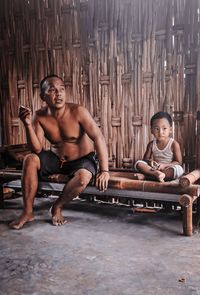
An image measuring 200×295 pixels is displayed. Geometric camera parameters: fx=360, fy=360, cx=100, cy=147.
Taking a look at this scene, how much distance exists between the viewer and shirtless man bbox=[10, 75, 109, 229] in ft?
11.5

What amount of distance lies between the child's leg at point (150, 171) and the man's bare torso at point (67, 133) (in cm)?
59

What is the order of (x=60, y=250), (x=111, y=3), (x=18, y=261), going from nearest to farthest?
(x=18, y=261) < (x=60, y=250) < (x=111, y=3)

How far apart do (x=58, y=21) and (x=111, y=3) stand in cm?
72

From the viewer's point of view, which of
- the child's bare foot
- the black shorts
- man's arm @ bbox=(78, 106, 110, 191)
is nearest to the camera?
the child's bare foot

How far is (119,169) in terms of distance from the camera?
162 inches

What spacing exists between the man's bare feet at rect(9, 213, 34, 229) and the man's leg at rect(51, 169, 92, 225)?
0.25 m

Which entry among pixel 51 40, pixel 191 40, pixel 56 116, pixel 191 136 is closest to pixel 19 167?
pixel 56 116

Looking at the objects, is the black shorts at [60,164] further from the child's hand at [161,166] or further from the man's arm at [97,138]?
the child's hand at [161,166]

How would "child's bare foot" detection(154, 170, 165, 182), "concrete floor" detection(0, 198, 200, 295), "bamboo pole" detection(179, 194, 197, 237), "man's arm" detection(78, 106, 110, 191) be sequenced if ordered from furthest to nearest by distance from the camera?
"man's arm" detection(78, 106, 110, 191), "child's bare foot" detection(154, 170, 165, 182), "bamboo pole" detection(179, 194, 197, 237), "concrete floor" detection(0, 198, 200, 295)

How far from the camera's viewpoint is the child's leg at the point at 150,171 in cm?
331

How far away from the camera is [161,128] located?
3658mm

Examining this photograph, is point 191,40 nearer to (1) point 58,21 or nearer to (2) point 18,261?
(1) point 58,21

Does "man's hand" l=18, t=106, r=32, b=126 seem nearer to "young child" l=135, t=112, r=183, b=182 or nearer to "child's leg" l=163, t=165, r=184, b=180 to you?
"young child" l=135, t=112, r=183, b=182

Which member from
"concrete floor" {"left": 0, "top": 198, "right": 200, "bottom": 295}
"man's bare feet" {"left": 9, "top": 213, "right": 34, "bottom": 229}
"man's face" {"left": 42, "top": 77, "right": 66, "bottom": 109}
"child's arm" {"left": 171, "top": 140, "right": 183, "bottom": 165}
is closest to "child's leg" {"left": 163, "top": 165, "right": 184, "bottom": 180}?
"child's arm" {"left": 171, "top": 140, "right": 183, "bottom": 165}
